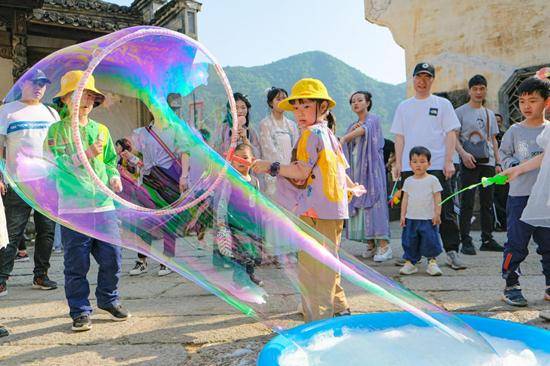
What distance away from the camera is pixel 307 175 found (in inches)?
104

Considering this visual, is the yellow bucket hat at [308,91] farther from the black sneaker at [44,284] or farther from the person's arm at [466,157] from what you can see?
the black sneaker at [44,284]

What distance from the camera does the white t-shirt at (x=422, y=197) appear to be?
4246 millimetres

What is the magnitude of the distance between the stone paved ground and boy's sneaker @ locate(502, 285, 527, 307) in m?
0.05

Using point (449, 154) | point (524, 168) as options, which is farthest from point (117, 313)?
point (449, 154)

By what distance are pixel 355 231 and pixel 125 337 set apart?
110 inches

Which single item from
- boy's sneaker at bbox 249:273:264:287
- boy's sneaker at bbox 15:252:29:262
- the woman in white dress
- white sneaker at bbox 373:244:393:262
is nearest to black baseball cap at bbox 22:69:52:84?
boy's sneaker at bbox 249:273:264:287

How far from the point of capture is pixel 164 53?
2.30 metres

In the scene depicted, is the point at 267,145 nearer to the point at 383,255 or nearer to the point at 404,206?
the point at 404,206

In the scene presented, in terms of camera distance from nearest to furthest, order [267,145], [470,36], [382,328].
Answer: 1. [382,328]
2. [267,145]
3. [470,36]

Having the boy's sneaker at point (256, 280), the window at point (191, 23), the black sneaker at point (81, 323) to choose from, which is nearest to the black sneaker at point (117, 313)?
the black sneaker at point (81, 323)

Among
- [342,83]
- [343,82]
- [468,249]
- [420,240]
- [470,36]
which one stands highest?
[343,82]

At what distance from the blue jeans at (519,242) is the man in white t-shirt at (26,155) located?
112 inches

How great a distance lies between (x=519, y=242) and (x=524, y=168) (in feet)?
1.62

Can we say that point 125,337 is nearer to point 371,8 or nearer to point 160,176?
point 160,176
